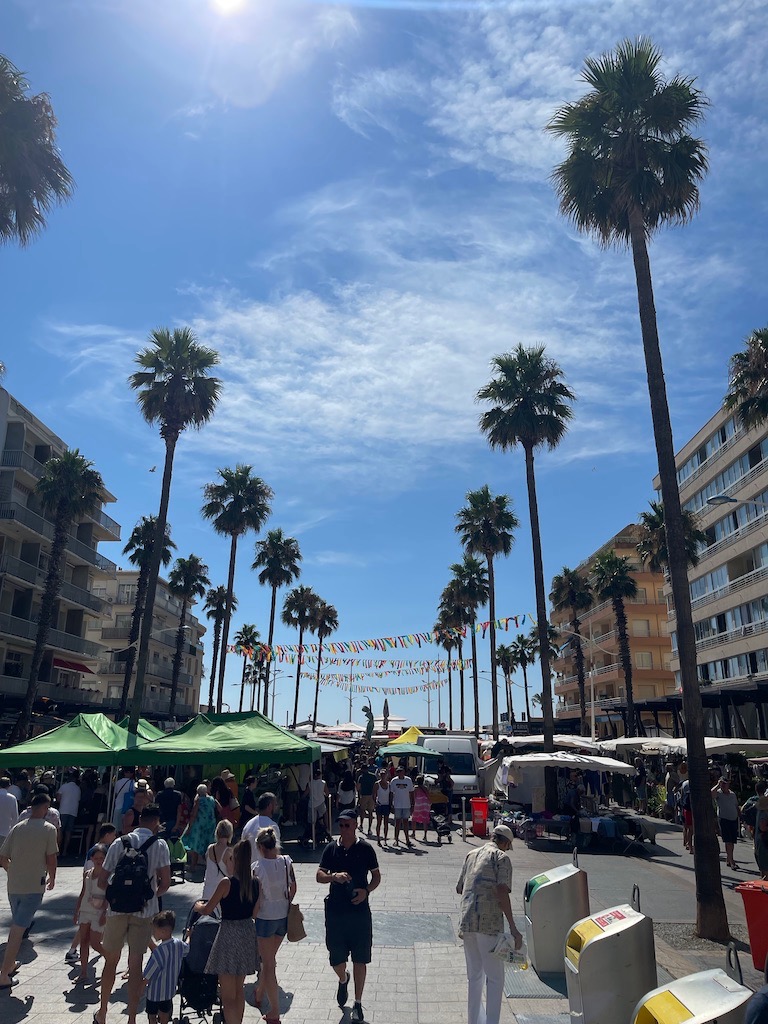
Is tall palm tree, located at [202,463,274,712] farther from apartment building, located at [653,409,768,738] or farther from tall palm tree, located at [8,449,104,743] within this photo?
apartment building, located at [653,409,768,738]

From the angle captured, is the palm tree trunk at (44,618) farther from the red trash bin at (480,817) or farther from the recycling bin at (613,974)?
the recycling bin at (613,974)

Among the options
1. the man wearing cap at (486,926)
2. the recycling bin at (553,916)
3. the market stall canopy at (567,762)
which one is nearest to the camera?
the man wearing cap at (486,926)

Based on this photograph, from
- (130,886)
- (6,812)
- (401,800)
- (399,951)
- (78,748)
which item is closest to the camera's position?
(130,886)

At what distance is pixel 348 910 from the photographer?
6645 millimetres

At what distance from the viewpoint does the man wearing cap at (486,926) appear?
6.08 m

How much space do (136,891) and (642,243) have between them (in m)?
11.8

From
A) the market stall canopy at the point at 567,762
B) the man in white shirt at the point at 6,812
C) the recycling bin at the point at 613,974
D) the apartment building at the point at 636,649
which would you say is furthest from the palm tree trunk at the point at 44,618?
the apartment building at the point at 636,649

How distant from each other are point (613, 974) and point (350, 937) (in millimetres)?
2150

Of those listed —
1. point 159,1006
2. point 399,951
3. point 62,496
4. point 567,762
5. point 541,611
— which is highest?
point 62,496

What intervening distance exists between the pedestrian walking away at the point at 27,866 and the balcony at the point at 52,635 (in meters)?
30.1

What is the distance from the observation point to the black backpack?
20.9 ft

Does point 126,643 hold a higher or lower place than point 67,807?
higher

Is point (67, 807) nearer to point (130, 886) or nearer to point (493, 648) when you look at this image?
point (130, 886)

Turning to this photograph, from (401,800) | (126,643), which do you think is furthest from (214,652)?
(401,800)
